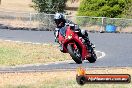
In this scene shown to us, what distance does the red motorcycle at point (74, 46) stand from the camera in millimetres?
5867

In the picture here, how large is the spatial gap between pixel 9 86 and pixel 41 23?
45.0 meters

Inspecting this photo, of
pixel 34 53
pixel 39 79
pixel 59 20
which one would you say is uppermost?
pixel 59 20

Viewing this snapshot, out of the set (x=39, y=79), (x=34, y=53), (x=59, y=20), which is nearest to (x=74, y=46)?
(x=59, y=20)

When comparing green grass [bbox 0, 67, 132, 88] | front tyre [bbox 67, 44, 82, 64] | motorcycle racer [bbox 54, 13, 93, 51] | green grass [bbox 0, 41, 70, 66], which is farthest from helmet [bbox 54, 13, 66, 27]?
green grass [bbox 0, 67, 132, 88]

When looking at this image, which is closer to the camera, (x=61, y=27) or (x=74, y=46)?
(x=61, y=27)

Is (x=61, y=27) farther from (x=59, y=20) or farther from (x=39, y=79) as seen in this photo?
(x=39, y=79)

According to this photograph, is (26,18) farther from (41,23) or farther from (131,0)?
(131,0)

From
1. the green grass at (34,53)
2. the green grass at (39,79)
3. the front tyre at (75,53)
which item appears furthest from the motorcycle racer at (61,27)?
the green grass at (39,79)

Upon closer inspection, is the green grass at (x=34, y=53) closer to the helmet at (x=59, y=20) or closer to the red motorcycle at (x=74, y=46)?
the red motorcycle at (x=74, y=46)

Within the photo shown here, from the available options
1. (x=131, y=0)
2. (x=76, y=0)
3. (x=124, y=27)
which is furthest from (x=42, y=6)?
(x=76, y=0)

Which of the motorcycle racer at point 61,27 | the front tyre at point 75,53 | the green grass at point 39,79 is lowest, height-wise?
the green grass at point 39,79

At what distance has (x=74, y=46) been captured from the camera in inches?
243

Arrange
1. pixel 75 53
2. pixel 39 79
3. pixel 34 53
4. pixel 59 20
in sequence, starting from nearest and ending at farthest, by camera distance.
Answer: pixel 59 20, pixel 75 53, pixel 34 53, pixel 39 79

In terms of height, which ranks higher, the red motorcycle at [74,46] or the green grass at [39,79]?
the red motorcycle at [74,46]
